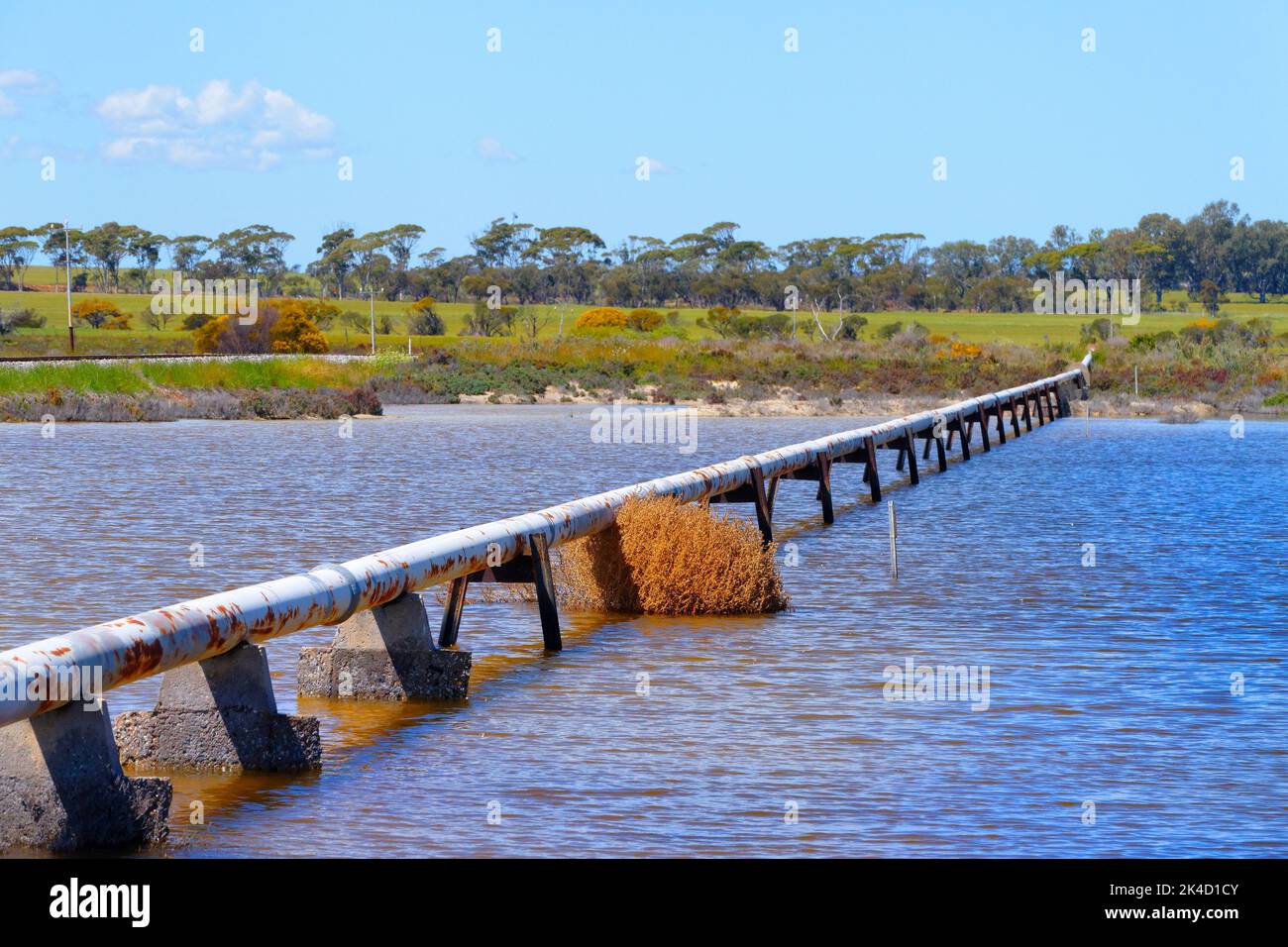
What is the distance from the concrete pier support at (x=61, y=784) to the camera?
297 inches

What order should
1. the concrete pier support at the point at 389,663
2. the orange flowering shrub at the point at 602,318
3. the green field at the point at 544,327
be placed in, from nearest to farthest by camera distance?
the concrete pier support at the point at 389,663
the green field at the point at 544,327
the orange flowering shrub at the point at 602,318

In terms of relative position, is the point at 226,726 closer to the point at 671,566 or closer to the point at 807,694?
the point at 807,694

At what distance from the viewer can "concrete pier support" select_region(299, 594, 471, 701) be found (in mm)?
11102

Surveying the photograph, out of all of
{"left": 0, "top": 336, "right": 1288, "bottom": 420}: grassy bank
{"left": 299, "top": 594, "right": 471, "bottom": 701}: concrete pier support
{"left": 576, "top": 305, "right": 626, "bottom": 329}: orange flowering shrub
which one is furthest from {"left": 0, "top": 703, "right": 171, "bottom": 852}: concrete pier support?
{"left": 576, "top": 305, "right": 626, "bottom": 329}: orange flowering shrub

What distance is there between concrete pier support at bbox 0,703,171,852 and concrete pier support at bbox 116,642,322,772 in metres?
1.44

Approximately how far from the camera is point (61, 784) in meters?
7.59

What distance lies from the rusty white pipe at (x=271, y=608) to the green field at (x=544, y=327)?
79461mm

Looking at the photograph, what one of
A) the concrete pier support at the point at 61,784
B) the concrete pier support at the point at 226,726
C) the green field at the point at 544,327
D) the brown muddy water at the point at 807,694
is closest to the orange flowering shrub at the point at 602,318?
the green field at the point at 544,327

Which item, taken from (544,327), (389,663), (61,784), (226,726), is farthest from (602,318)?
(61,784)

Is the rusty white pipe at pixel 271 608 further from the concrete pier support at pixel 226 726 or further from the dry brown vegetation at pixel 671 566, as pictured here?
the dry brown vegetation at pixel 671 566

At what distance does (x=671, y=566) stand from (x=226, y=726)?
5.97m

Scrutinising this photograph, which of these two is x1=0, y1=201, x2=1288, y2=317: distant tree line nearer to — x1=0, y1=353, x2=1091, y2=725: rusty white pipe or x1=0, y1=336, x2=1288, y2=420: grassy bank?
x1=0, y1=336, x2=1288, y2=420: grassy bank
